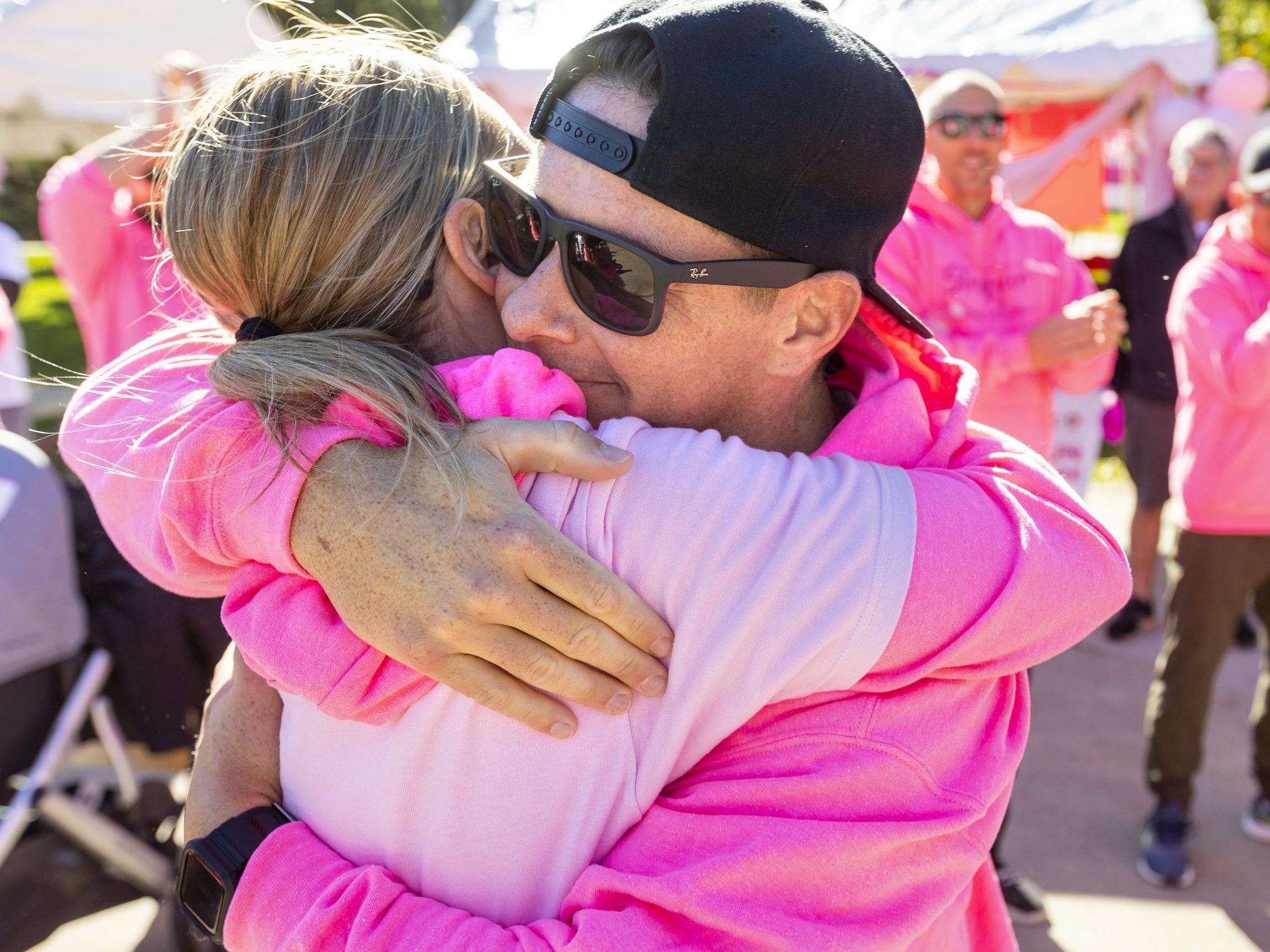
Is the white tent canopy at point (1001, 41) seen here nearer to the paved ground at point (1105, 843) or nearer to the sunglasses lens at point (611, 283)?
the paved ground at point (1105, 843)

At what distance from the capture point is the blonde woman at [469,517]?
1.12 meters

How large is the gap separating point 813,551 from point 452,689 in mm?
415

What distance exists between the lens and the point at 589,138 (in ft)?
4.40

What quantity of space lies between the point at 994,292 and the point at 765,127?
2.93m

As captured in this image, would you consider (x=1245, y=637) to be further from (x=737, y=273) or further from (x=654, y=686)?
(x=654, y=686)

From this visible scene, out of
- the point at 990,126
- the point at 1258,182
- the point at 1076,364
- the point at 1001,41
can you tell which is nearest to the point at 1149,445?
the point at 1258,182

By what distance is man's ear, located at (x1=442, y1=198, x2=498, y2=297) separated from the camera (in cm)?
149

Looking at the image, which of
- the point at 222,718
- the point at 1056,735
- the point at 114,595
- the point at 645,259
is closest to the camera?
the point at 645,259

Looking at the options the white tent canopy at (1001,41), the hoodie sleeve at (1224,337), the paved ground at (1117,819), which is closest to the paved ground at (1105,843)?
the paved ground at (1117,819)

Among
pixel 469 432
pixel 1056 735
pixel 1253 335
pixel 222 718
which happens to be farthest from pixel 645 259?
pixel 1056 735

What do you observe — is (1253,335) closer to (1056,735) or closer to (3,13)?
(1056,735)

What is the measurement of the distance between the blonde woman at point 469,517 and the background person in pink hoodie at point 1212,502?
9.38ft

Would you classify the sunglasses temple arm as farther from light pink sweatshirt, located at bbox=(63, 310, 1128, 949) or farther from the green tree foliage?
the green tree foliage

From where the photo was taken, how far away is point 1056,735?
5.00m
